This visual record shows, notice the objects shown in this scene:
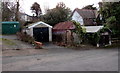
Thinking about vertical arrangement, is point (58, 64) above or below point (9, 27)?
below

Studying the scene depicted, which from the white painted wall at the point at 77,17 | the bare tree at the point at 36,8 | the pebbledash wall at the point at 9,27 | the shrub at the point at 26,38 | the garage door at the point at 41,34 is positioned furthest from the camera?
the bare tree at the point at 36,8

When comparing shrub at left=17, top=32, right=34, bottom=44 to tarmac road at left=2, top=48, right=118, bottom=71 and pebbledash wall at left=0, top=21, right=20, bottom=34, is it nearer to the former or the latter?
tarmac road at left=2, top=48, right=118, bottom=71

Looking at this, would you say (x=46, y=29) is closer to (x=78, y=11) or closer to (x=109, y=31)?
(x=109, y=31)

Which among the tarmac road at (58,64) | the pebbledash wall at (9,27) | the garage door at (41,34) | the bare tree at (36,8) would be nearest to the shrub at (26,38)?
the garage door at (41,34)

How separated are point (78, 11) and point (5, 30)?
16.9m

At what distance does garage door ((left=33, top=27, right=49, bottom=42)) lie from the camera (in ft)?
80.2

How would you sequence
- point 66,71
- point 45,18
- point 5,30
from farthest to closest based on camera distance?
point 45,18 < point 5,30 < point 66,71

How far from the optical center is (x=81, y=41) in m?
22.4

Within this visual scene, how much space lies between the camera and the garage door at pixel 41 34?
2445 cm

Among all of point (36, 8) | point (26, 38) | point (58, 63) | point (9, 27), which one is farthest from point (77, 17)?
point (58, 63)

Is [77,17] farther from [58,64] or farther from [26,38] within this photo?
[58,64]

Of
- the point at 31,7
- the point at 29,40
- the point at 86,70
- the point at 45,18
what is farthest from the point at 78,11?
the point at 86,70

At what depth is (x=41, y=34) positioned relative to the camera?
24.6 m

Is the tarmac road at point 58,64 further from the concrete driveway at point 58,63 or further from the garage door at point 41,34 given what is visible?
the garage door at point 41,34
